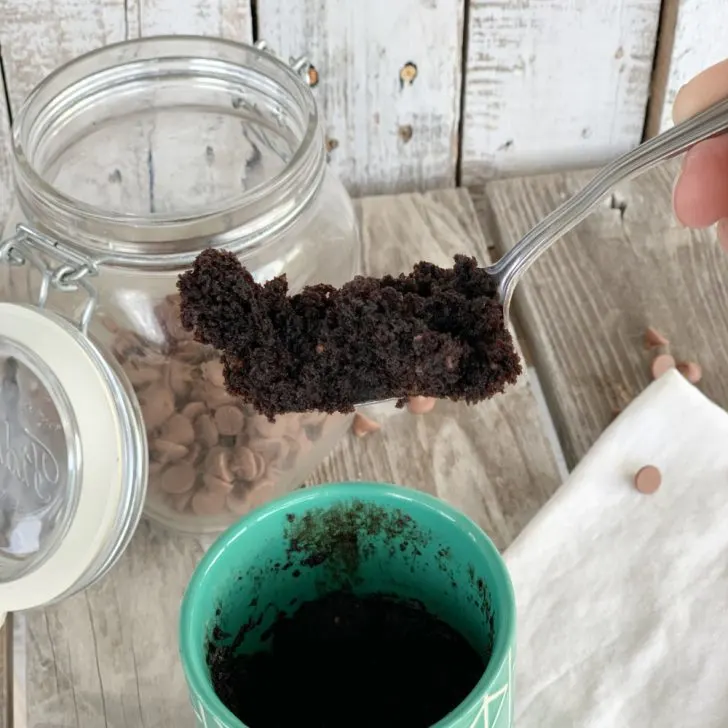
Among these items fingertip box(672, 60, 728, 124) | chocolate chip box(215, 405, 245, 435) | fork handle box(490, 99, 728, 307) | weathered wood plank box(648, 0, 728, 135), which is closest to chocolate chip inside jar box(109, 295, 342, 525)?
chocolate chip box(215, 405, 245, 435)

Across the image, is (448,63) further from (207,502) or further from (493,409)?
(207,502)

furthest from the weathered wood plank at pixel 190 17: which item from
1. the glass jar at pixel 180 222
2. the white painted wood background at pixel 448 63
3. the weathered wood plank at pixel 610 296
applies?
the weathered wood plank at pixel 610 296

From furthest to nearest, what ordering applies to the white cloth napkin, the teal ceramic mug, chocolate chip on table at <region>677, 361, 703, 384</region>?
chocolate chip on table at <region>677, 361, 703, 384</region>
the white cloth napkin
the teal ceramic mug

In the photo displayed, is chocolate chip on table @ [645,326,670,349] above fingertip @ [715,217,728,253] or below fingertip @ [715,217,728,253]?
below

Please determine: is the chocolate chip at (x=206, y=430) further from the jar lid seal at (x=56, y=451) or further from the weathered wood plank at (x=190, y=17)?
the weathered wood plank at (x=190, y=17)

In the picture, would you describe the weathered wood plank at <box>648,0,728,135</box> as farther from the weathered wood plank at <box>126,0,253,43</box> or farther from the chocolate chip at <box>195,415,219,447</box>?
the chocolate chip at <box>195,415,219,447</box>

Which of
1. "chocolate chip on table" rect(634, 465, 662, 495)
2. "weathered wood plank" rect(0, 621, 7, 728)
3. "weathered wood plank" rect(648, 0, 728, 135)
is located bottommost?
"weathered wood plank" rect(0, 621, 7, 728)

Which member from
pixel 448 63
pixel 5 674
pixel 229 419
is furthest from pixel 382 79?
pixel 5 674

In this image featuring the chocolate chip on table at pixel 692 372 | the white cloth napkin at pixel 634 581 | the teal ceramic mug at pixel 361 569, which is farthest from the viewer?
the chocolate chip on table at pixel 692 372
